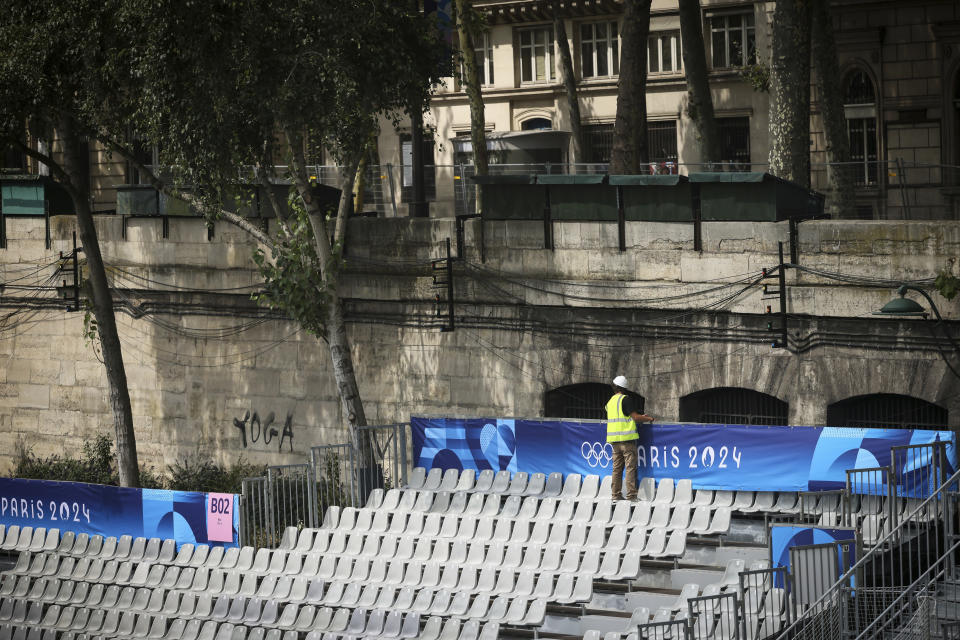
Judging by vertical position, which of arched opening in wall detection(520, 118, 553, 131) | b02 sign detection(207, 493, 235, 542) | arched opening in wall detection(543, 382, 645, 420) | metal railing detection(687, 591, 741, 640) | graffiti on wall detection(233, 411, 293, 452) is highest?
arched opening in wall detection(520, 118, 553, 131)

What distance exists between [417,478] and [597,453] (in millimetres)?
3238

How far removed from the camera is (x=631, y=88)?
25.4m

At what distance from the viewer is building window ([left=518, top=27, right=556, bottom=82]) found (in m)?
40.2

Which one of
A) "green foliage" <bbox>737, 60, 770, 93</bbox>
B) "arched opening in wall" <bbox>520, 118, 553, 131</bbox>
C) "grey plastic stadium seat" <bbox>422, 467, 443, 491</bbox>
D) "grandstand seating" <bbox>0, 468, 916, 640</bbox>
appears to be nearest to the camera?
"grandstand seating" <bbox>0, 468, 916, 640</bbox>

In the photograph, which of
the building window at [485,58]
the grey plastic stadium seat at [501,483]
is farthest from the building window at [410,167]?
the grey plastic stadium seat at [501,483]

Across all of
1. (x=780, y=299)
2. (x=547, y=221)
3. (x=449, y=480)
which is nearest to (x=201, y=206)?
(x=547, y=221)

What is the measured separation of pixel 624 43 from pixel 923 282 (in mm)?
8087

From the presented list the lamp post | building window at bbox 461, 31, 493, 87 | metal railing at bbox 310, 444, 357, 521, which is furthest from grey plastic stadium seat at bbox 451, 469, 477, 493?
building window at bbox 461, 31, 493, 87

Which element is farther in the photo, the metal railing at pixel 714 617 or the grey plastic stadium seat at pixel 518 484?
the grey plastic stadium seat at pixel 518 484

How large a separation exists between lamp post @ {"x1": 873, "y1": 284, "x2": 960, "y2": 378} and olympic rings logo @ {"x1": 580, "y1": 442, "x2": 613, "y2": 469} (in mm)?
4662

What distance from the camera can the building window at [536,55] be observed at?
1582 inches

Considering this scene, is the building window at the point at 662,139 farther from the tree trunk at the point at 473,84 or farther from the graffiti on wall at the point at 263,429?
the graffiti on wall at the point at 263,429

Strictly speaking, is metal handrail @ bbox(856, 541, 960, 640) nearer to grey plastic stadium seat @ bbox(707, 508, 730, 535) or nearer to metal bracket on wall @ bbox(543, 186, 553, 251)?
grey plastic stadium seat @ bbox(707, 508, 730, 535)

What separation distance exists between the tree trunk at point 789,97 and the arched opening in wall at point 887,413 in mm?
4748
